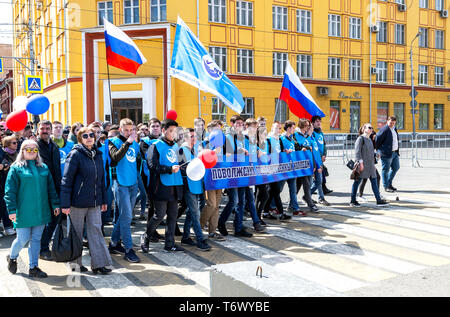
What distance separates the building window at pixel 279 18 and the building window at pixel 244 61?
9.60ft

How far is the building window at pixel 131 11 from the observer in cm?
2922

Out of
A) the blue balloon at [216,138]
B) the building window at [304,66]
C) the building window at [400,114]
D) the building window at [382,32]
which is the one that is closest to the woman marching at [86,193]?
the blue balloon at [216,138]

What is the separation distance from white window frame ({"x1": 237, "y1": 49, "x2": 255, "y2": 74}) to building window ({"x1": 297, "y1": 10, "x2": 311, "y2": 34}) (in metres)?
4.75

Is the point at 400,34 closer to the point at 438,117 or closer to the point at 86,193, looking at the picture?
the point at 438,117

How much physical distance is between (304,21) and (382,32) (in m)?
8.67

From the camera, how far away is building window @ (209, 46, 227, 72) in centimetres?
3054

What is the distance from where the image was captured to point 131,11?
1150 inches

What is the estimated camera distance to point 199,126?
924 centimetres

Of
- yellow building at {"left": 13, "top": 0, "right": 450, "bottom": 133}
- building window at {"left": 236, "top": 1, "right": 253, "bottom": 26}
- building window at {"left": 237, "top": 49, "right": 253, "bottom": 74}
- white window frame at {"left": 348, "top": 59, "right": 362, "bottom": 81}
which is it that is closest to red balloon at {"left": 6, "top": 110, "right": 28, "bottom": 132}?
yellow building at {"left": 13, "top": 0, "right": 450, "bottom": 133}

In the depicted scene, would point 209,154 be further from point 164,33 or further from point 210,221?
point 164,33

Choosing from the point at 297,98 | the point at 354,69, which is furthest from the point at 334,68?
the point at 297,98

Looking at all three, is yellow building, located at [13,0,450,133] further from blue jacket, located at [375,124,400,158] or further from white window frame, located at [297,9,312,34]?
blue jacket, located at [375,124,400,158]

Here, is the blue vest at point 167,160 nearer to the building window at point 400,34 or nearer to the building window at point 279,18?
the building window at point 279,18
